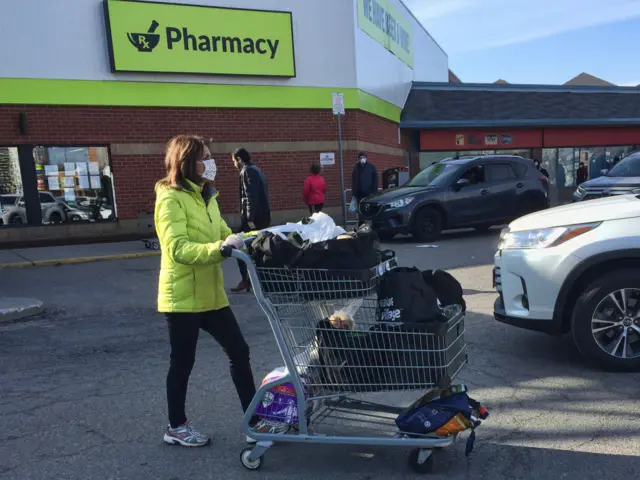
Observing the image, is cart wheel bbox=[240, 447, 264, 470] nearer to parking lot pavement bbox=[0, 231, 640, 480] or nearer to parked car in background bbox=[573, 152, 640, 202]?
parking lot pavement bbox=[0, 231, 640, 480]

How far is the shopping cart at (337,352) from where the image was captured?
2.80 m

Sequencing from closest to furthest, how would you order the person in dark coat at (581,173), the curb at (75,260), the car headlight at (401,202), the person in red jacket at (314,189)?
the curb at (75,260) < the car headlight at (401,202) < the person in red jacket at (314,189) < the person in dark coat at (581,173)

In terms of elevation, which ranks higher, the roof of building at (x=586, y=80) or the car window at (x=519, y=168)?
the roof of building at (x=586, y=80)

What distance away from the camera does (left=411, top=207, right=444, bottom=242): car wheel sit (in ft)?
38.0

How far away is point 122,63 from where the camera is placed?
12664mm

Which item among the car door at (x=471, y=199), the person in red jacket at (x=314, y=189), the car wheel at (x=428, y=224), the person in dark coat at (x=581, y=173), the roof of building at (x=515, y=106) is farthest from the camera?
the person in dark coat at (x=581, y=173)

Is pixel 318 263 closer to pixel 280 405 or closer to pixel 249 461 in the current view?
pixel 280 405

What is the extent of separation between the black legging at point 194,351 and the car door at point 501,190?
9790 millimetres

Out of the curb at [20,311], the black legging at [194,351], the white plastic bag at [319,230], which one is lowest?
the curb at [20,311]

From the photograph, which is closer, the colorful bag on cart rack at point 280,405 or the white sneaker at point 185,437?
the colorful bag on cart rack at point 280,405

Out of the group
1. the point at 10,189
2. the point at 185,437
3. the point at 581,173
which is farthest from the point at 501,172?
the point at 581,173

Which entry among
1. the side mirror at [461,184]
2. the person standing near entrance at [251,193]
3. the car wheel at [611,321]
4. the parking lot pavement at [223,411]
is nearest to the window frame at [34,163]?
the person standing near entrance at [251,193]

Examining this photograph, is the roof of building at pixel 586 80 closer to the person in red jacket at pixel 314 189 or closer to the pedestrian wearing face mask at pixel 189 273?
the person in red jacket at pixel 314 189

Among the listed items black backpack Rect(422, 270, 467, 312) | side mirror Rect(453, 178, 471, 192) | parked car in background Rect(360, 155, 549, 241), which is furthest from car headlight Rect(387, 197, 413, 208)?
black backpack Rect(422, 270, 467, 312)
